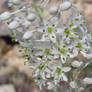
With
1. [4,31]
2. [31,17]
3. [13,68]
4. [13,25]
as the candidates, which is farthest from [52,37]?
[4,31]

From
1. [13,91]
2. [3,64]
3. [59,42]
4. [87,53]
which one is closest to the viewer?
[59,42]

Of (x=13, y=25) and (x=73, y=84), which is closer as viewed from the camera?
(x=13, y=25)

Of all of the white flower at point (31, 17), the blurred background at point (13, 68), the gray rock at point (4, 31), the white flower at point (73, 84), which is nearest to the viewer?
the white flower at point (31, 17)

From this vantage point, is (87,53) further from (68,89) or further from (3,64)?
(3,64)

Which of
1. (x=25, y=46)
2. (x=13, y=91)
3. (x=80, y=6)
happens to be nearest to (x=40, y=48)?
(x=25, y=46)

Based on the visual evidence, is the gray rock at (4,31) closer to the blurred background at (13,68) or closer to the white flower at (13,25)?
the blurred background at (13,68)

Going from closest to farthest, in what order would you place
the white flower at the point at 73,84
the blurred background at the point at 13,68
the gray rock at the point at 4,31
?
1. the white flower at the point at 73,84
2. the blurred background at the point at 13,68
3. the gray rock at the point at 4,31

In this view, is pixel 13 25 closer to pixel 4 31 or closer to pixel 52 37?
pixel 52 37

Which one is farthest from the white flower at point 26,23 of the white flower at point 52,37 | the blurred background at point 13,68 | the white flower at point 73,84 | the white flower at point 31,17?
the blurred background at point 13,68
